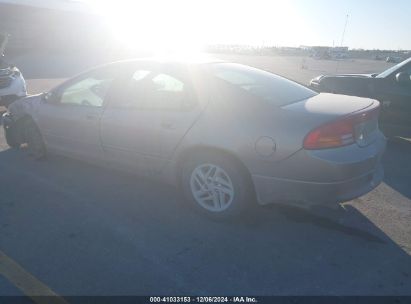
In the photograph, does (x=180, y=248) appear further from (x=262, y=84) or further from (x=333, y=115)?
(x=262, y=84)

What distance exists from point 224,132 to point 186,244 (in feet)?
3.49

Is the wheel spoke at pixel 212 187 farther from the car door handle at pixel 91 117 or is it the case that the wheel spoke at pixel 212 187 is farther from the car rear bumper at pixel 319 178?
the car door handle at pixel 91 117

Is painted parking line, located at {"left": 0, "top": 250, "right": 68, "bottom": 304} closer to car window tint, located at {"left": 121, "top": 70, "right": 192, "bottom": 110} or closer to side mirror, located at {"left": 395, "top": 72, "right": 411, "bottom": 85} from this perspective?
car window tint, located at {"left": 121, "top": 70, "right": 192, "bottom": 110}

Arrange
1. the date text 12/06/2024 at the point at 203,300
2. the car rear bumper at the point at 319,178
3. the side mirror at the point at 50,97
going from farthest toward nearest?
1. the side mirror at the point at 50,97
2. the car rear bumper at the point at 319,178
3. the date text 12/06/2024 at the point at 203,300

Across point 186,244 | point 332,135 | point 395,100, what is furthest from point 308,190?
point 395,100

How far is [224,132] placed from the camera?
363 centimetres

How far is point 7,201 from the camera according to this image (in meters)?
4.39

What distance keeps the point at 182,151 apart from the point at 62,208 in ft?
4.82

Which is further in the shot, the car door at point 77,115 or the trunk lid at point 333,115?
the car door at point 77,115

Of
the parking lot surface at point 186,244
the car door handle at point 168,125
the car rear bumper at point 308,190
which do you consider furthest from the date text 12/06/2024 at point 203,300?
the car door handle at point 168,125

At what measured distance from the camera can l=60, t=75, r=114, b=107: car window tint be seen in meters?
4.74

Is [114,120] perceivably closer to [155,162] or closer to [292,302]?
[155,162]

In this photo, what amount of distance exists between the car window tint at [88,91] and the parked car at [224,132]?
0.05 feet

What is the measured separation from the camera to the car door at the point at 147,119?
3.99 m
